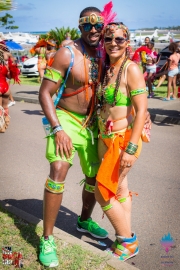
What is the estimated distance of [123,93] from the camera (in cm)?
290

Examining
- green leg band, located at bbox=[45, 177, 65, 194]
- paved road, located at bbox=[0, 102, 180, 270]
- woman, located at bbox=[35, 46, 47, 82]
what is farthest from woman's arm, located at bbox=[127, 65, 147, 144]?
woman, located at bbox=[35, 46, 47, 82]

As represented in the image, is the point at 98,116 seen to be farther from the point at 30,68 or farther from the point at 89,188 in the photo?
the point at 30,68

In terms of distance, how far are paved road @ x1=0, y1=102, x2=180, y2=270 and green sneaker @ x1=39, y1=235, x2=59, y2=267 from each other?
0.66 metres

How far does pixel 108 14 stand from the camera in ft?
10.00

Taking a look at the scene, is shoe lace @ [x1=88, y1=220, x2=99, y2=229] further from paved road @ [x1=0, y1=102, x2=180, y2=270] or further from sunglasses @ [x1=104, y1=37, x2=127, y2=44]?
sunglasses @ [x1=104, y1=37, x2=127, y2=44]

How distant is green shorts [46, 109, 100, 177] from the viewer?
3.07 m

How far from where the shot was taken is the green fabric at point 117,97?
291 cm

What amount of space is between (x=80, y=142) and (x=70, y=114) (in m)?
0.26

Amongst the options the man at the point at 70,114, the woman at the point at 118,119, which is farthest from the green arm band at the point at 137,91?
the man at the point at 70,114

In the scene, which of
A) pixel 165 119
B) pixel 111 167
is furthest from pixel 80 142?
pixel 165 119

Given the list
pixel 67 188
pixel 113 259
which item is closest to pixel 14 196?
pixel 67 188

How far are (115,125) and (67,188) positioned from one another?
7.20 feet

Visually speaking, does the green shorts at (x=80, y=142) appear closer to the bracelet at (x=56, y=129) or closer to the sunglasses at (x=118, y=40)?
the bracelet at (x=56, y=129)

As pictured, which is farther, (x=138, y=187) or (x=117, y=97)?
(x=138, y=187)
